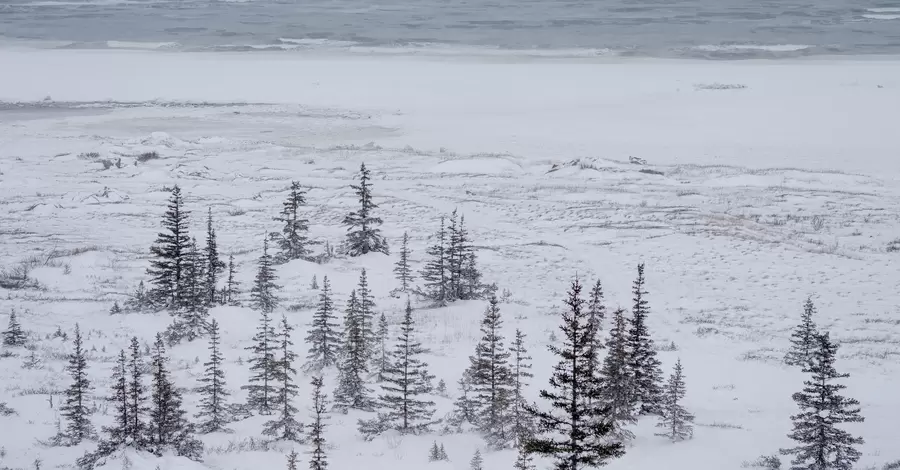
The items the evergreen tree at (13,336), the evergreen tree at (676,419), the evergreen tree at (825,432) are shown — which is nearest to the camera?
the evergreen tree at (825,432)

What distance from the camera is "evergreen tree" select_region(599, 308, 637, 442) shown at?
17.6 meters

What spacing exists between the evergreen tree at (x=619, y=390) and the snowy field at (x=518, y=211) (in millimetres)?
505

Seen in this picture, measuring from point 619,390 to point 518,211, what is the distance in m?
28.2

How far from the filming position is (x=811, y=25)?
17425 cm

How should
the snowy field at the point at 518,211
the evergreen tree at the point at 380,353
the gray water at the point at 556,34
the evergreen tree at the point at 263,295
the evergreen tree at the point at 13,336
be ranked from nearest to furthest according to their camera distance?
the snowy field at the point at 518,211
the evergreen tree at the point at 380,353
the evergreen tree at the point at 13,336
the evergreen tree at the point at 263,295
the gray water at the point at 556,34

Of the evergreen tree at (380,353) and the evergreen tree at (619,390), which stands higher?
the evergreen tree at (619,390)

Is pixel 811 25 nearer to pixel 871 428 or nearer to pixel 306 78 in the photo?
pixel 306 78

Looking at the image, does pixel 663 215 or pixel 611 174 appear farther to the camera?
pixel 611 174

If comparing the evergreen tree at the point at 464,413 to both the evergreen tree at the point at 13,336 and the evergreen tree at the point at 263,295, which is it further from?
the evergreen tree at the point at 13,336

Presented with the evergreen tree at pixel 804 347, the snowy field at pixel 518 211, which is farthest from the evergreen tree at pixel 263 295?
the evergreen tree at pixel 804 347

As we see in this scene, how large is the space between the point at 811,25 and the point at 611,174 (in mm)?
140171

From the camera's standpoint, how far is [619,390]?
18.0 m

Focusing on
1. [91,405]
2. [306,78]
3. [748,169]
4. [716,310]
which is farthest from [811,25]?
[91,405]

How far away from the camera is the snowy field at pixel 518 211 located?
20.7 metres
